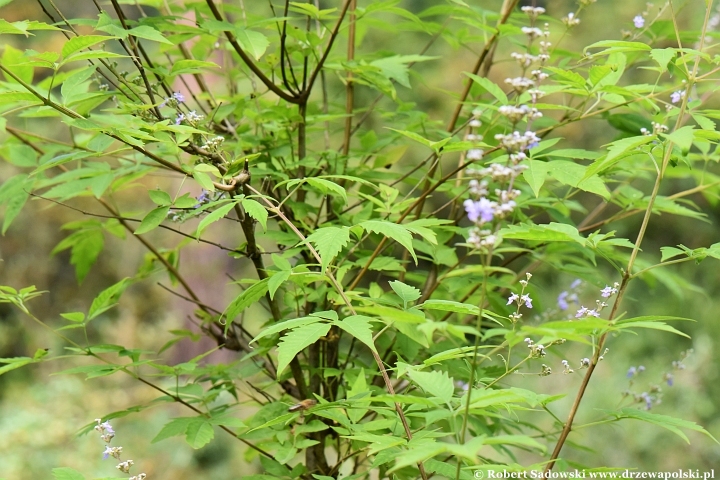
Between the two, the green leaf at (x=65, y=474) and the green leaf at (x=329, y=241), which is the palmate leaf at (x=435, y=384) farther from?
the green leaf at (x=65, y=474)

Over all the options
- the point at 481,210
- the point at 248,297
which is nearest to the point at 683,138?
the point at 481,210

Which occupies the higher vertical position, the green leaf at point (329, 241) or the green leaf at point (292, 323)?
the green leaf at point (329, 241)

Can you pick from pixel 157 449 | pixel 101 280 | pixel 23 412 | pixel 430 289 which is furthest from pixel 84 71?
pixel 101 280

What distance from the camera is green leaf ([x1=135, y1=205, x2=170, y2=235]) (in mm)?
1221

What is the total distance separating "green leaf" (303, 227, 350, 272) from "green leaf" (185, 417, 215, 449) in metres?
0.47

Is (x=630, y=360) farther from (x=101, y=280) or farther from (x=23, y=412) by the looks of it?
(x=101, y=280)

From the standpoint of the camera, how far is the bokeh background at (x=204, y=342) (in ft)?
15.0

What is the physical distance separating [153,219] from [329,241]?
0.37m

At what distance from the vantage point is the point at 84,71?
120cm

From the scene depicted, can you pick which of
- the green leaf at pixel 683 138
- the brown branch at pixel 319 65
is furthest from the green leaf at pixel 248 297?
the green leaf at pixel 683 138

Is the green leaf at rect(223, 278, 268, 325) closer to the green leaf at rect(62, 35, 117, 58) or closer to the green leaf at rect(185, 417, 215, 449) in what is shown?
the green leaf at rect(185, 417, 215, 449)

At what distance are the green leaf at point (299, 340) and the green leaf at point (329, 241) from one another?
0.32 ft

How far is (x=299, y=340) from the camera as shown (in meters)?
0.98

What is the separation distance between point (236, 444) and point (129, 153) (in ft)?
12.2
